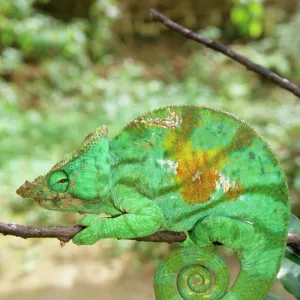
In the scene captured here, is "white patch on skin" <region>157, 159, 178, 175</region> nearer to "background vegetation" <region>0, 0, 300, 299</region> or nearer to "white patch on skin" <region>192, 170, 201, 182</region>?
"white patch on skin" <region>192, 170, 201, 182</region>

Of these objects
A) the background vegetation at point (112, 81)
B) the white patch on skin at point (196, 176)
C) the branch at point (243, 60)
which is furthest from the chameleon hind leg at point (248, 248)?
the background vegetation at point (112, 81)

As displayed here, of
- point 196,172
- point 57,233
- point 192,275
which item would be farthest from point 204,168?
point 57,233

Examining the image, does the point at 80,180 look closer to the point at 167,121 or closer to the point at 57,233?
the point at 57,233

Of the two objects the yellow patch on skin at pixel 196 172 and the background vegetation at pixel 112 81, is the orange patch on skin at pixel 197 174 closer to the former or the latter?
the yellow patch on skin at pixel 196 172

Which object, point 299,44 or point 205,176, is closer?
point 205,176

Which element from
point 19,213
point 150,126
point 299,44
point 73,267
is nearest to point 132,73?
point 299,44

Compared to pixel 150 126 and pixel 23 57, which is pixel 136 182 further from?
pixel 23 57

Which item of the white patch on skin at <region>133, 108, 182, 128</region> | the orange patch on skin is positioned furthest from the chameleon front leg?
the white patch on skin at <region>133, 108, 182, 128</region>
